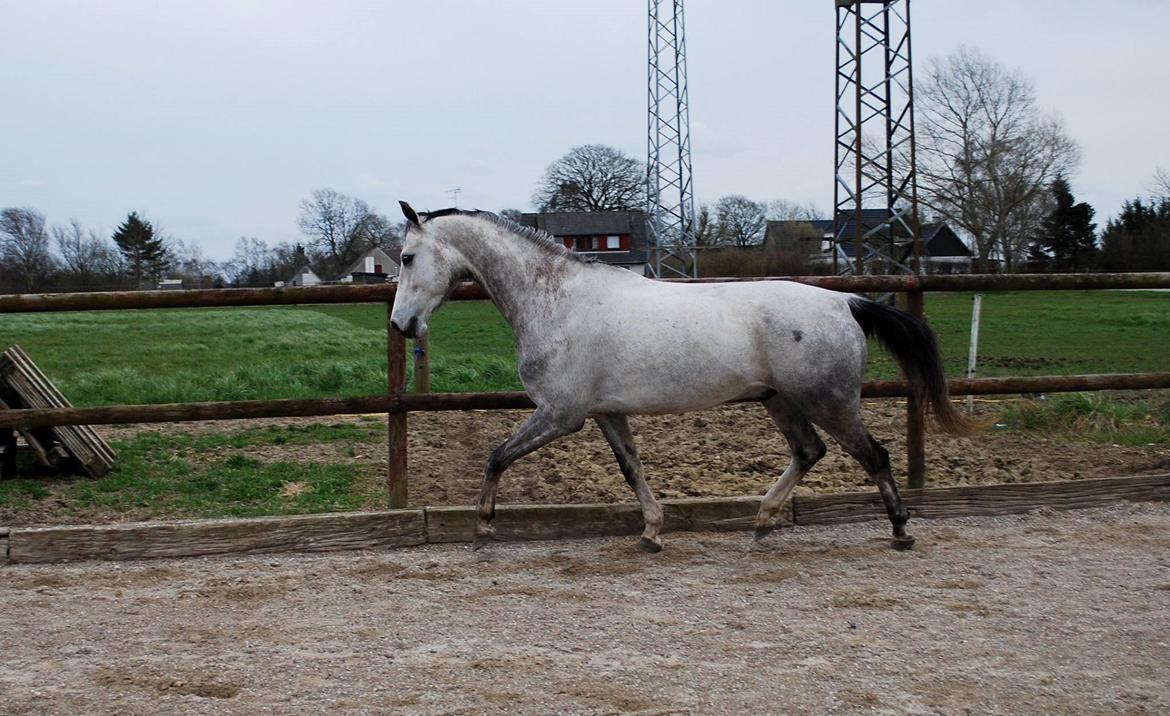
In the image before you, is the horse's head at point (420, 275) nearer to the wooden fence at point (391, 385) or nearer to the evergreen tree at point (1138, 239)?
the wooden fence at point (391, 385)

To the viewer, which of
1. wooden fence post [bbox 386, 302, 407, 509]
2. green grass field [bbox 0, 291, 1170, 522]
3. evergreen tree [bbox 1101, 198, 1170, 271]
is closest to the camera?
wooden fence post [bbox 386, 302, 407, 509]

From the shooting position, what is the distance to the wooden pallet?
614 centimetres

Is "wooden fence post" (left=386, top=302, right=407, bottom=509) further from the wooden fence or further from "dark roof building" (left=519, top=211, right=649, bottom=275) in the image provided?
"dark roof building" (left=519, top=211, right=649, bottom=275)

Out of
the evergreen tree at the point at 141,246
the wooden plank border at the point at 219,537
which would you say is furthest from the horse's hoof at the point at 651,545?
the evergreen tree at the point at 141,246

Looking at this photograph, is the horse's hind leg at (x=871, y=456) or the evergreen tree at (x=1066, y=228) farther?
the evergreen tree at (x=1066, y=228)

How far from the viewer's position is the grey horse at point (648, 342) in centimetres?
460

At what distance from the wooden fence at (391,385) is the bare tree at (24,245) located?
47.1 meters

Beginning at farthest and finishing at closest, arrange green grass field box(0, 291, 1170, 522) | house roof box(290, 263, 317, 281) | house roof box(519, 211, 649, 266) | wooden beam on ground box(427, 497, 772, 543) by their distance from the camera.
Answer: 1. house roof box(290, 263, 317, 281)
2. house roof box(519, 211, 649, 266)
3. green grass field box(0, 291, 1170, 522)
4. wooden beam on ground box(427, 497, 772, 543)

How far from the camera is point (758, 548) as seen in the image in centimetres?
484

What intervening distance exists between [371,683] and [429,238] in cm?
232

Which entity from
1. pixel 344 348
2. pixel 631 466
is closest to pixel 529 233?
pixel 631 466

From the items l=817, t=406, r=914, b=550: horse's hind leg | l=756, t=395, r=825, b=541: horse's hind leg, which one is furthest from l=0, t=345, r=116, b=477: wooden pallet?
l=817, t=406, r=914, b=550: horse's hind leg

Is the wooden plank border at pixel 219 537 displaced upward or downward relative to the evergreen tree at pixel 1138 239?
downward

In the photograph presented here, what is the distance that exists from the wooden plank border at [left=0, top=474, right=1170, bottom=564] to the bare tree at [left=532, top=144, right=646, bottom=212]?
184 ft
